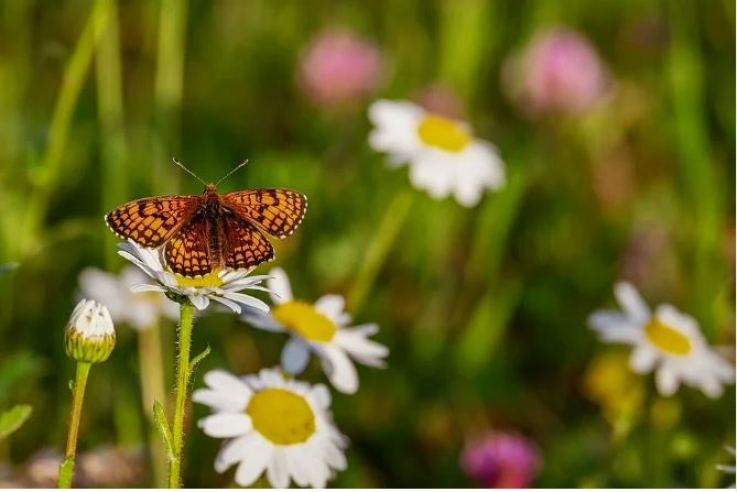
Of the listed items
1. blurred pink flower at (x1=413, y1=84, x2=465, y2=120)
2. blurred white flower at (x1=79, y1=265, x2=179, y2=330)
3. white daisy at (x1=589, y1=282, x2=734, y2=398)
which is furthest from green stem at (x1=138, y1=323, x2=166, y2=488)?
blurred pink flower at (x1=413, y1=84, x2=465, y2=120)

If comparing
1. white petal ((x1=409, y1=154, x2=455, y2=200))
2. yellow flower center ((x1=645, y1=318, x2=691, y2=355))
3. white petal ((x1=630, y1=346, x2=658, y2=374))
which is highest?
white petal ((x1=409, y1=154, x2=455, y2=200))

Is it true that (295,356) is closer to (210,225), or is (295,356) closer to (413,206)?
(210,225)

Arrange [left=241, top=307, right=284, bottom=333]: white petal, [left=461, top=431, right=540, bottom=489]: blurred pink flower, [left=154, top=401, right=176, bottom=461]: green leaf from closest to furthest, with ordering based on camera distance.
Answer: [left=154, top=401, right=176, bottom=461]: green leaf, [left=241, top=307, right=284, bottom=333]: white petal, [left=461, top=431, right=540, bottom=489]: blurred pink flower

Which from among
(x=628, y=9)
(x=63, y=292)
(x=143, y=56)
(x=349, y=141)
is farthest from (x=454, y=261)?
(x=628, y=9)

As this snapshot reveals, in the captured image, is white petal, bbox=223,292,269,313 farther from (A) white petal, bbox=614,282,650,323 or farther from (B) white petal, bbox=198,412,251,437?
(A) white petal, bbox=614,282,650,323

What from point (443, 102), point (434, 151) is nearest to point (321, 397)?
point (434, 151)
